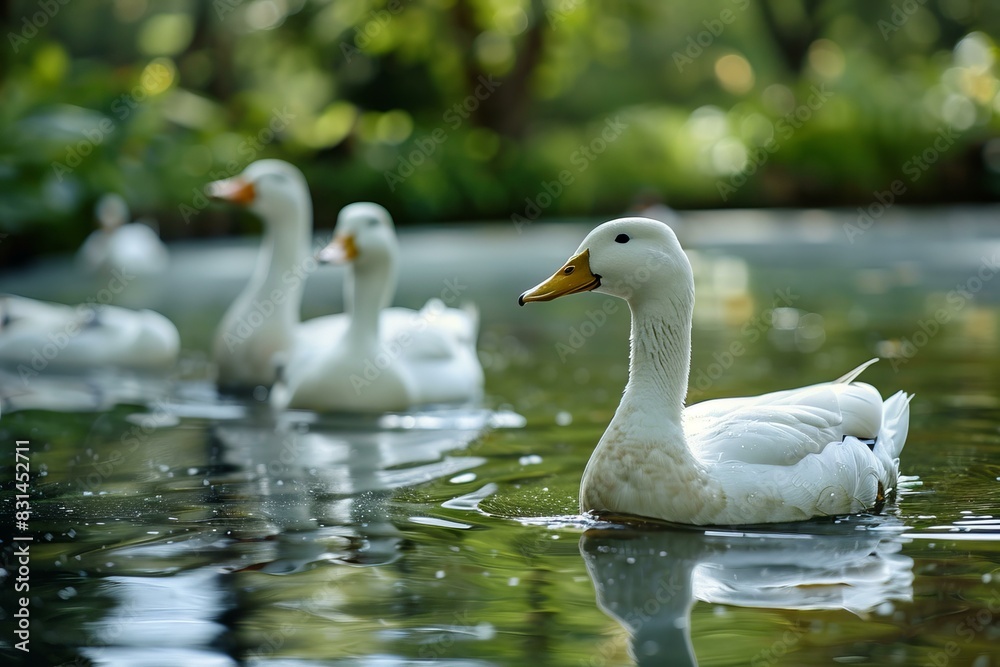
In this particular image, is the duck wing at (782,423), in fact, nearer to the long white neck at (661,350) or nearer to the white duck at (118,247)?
the long white neck at (661,350)

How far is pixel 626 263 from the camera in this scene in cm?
483

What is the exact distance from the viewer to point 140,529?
4.96 m

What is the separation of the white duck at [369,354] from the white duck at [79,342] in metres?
1.73

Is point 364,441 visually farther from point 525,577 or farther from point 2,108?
point 2,108

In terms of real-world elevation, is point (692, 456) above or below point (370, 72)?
below

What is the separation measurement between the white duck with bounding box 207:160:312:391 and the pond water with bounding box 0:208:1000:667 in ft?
1.13

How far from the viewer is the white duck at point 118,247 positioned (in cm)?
1623

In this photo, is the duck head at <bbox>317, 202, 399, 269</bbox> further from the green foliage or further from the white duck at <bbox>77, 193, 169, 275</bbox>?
the green foliage

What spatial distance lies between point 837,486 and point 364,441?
276cm

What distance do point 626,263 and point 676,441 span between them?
2.10 feet

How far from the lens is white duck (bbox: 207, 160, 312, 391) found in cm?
889

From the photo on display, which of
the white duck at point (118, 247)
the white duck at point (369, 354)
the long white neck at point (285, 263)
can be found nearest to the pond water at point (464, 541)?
the white duck at point (369, 354)

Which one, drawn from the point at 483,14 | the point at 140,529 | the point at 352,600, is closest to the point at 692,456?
the point at 352,600

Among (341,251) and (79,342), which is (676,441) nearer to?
(341,251)
